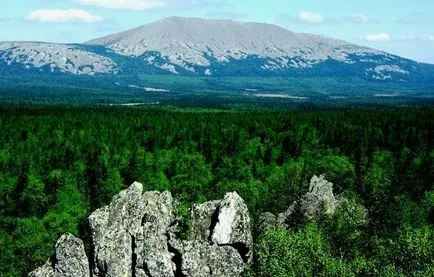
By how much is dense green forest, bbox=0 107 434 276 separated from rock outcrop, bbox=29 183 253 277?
386cm

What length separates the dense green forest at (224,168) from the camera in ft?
293

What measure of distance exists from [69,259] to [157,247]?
9.74 metres

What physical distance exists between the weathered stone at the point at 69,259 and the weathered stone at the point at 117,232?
1664 mm

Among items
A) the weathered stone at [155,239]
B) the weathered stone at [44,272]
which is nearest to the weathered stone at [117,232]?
the weathered stone at [155,239]

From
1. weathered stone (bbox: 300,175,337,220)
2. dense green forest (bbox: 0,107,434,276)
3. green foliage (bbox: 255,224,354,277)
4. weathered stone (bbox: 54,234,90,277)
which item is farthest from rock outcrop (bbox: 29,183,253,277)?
weathered stone (bbox: 300,175,337,220)

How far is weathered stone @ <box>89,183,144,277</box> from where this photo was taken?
206ft

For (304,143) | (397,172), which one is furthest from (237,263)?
(304,143)

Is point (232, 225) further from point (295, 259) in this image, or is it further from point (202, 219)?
point (295, 259)

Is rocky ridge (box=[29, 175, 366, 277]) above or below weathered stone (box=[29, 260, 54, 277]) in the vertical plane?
above

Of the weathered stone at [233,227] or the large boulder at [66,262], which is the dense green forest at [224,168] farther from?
the large boulder at [66,262]

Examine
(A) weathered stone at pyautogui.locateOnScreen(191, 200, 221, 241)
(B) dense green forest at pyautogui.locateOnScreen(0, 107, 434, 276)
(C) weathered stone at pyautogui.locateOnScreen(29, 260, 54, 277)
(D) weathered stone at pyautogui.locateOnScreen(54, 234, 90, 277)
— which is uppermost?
(A) weathered stone at pyautogui.locateOnScreen(191, 200, 221, 241)

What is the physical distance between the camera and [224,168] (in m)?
144

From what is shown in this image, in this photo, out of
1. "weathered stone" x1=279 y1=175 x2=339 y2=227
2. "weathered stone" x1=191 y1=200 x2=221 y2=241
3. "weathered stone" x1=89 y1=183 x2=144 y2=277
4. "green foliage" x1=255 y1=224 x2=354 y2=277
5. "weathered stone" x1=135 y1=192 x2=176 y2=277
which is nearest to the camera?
"green foliage" x1=255 y1=224 x2=354 y2=277

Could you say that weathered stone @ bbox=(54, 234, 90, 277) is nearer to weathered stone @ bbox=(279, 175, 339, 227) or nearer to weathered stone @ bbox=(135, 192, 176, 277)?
weathered stone @ bbox=(135, 192, 176, 277)
